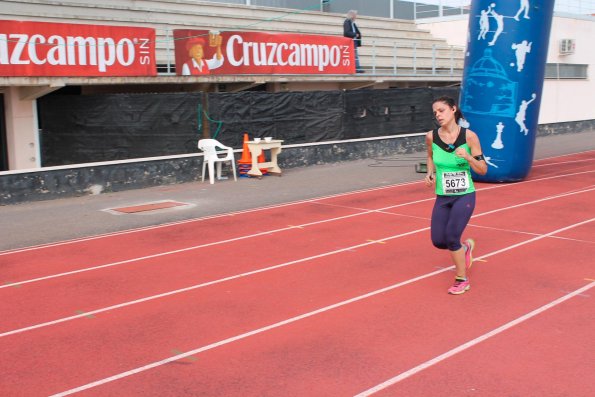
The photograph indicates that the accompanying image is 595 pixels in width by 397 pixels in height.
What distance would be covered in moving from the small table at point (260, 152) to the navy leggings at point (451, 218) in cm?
914

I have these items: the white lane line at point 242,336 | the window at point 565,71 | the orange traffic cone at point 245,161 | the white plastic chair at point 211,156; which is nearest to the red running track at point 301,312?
the white lane line at point 242,336

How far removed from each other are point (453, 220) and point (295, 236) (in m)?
3.44

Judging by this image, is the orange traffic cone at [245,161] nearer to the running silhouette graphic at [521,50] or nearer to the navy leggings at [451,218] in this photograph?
the running silhouette graphic at [521,50]

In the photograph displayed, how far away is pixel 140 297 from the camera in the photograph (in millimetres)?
6832

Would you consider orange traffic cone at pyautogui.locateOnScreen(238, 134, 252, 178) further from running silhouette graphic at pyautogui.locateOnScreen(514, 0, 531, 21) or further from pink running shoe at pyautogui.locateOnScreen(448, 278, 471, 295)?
pink running shoe at pyautogui.locateOnScreen(448, 278, 471, 295)

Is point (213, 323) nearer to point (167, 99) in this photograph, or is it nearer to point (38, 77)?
point (38, 77)

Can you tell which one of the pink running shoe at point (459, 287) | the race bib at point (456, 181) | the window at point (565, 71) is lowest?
the pink running shoe at point (459, 287)

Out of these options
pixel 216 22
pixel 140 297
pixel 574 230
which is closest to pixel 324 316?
pixel 140 297

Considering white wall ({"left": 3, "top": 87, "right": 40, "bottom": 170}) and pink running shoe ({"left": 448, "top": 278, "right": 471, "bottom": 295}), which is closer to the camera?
pink running shoe ({"left": 448, "top": 278, "right": 471, "bottom": 295})

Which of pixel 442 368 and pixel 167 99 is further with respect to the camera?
pixel 167 99

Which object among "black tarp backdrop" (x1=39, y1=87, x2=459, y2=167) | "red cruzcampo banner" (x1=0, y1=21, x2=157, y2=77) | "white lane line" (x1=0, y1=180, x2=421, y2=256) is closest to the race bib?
"white lane line" (x1=0, y1=180, x2=421, y2=256)

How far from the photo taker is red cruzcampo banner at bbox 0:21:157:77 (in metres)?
12.2

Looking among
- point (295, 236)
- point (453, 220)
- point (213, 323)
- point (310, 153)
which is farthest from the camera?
point (310, 153)

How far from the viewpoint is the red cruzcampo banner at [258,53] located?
50.8 feet
